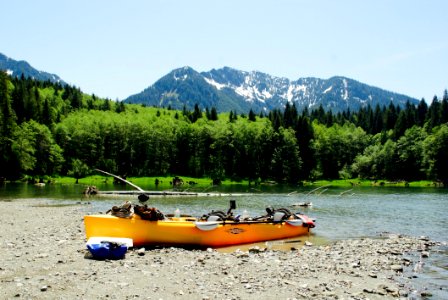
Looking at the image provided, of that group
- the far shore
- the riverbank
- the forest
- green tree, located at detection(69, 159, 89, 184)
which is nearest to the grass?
the far shore

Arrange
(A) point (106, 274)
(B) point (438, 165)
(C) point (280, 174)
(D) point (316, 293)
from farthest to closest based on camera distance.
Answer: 1. (C) point (280, 174)
2. (B) point (438, 165)
3. (A) point (106, 274)
4. (D) point (316, 293)

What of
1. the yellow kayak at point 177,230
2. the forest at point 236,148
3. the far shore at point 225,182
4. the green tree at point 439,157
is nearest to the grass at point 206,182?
the far shore at point 225,182

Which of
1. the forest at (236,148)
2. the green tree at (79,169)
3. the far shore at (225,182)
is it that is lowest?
the far shore at (225,182)

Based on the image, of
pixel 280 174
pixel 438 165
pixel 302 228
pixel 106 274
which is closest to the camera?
pixel 106 274

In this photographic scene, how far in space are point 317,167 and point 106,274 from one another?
4812 inches

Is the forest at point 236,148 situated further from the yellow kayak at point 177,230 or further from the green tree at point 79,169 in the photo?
the yellow kayak at point 177,230

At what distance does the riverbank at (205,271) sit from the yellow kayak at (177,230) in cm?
109

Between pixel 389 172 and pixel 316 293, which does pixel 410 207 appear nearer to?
pixel 316 293

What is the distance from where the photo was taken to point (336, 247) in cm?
2361

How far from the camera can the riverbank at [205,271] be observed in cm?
1370

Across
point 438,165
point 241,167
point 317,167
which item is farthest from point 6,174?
point 438,165

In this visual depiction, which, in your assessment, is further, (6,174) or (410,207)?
(6,174)

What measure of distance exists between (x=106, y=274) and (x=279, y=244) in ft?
42.1

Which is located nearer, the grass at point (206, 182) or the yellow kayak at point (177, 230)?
the yellow kayak at point (177, 230)
